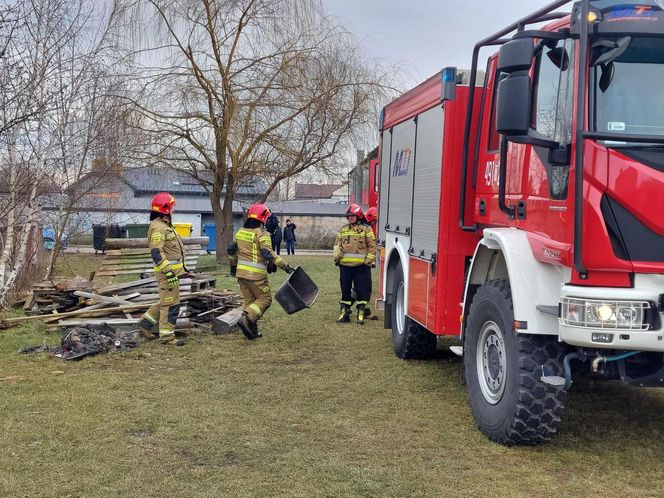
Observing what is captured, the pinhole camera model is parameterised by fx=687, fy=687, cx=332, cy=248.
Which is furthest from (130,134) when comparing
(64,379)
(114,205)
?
(64,379)

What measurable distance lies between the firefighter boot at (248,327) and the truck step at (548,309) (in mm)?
5361

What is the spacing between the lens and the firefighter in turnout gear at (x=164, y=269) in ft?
27.8

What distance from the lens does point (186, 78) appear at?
1856 centimetres

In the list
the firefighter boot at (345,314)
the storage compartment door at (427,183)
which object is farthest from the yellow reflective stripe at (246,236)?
the storage compartment door at (427,183)

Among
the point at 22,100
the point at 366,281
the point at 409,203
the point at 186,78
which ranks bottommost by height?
the point at 366,281

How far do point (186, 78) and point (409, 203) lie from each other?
1307cm

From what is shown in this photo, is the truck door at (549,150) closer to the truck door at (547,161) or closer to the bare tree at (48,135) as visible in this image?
the truck door at (547,161)

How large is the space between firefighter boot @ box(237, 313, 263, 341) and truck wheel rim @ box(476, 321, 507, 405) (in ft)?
14.6

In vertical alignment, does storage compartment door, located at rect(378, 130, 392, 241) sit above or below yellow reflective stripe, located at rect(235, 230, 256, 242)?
above

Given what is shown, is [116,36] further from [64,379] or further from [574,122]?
[574,122]

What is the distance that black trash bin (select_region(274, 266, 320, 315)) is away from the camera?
29.5 ft

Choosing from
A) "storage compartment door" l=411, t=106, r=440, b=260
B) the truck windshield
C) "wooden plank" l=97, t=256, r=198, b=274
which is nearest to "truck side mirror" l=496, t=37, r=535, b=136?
the truck windshield

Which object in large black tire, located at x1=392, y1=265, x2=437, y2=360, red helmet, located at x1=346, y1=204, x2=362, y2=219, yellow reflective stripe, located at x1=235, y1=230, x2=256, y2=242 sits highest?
red helmet, located at x1=346, y1=204, x2=362, y2=219

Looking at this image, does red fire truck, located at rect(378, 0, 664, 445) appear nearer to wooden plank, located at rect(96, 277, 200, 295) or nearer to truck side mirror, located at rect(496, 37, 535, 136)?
truck side mirror, located at rect(496, 37, 535, 136)
